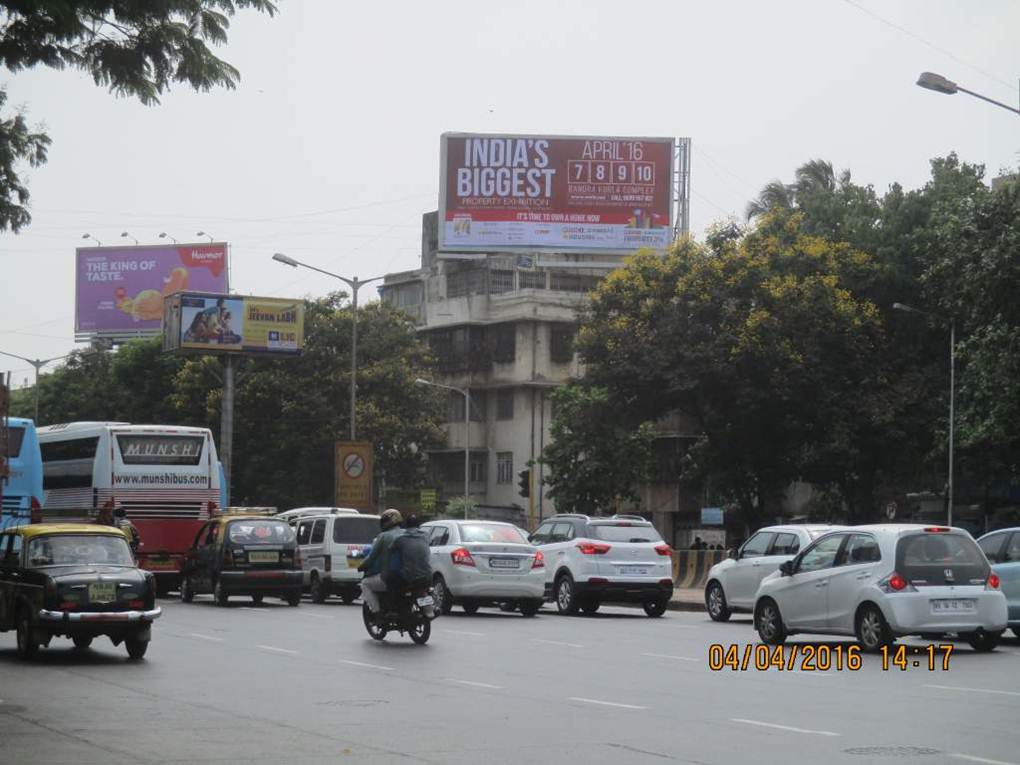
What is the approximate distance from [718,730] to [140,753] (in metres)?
4.33

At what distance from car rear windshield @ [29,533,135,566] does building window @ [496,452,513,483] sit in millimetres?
52362

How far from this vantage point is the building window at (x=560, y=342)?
7150 cm

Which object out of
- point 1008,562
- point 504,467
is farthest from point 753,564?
point 504,467

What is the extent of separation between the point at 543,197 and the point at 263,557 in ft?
124

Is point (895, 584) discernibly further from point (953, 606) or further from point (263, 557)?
point (263, 557)

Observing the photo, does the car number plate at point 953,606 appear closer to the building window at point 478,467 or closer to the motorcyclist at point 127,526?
the motorcyclist at point 127,526

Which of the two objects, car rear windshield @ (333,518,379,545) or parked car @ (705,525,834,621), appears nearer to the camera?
parked car @ (705,525,834,621)

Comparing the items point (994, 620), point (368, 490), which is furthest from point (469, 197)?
point (994, 620)

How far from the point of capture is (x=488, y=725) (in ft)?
42.7

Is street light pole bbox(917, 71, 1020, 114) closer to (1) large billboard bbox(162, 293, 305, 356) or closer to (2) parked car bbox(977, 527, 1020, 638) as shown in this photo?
(2) parked car bbox(977, 527, 1020, 638)

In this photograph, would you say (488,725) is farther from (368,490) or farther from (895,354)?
(895,354)

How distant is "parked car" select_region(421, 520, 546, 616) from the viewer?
28.5 m

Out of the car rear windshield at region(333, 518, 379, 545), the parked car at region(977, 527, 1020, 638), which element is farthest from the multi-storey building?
the parked car at region(977, 527, 1020, 638)

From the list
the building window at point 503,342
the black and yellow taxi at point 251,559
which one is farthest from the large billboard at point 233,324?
the black and yellow taxi at point 251,559
